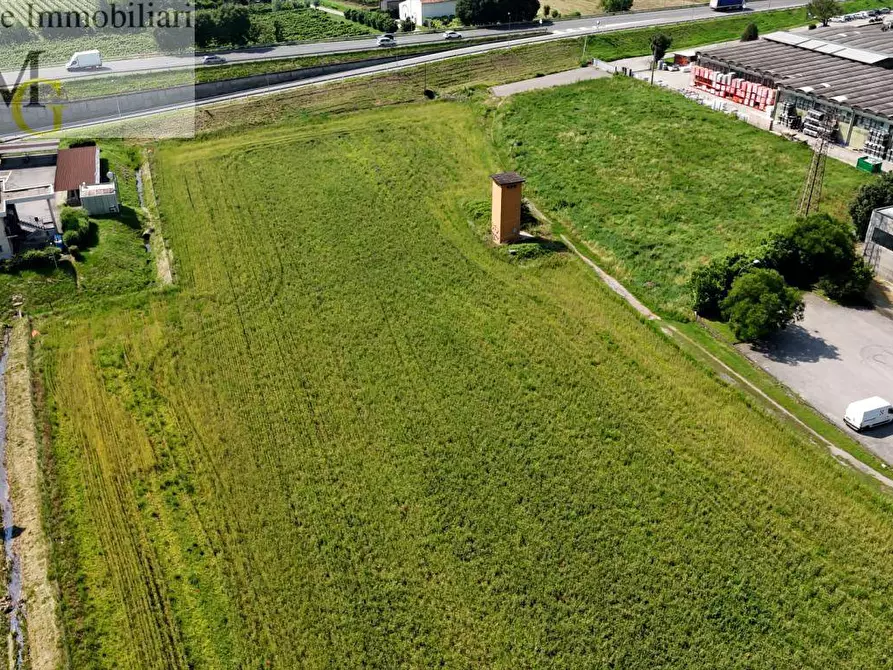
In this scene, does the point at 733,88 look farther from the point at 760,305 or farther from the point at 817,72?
the point at 760,305

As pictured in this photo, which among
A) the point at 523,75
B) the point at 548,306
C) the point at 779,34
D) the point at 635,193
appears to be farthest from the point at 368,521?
the point at 779,34

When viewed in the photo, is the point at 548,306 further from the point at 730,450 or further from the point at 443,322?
the point at 730,450

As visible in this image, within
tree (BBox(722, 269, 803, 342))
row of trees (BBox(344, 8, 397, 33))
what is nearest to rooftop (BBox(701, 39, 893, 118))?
tree (BBox(722, 269, 803, 342))

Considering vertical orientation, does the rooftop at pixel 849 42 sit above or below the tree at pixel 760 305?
above

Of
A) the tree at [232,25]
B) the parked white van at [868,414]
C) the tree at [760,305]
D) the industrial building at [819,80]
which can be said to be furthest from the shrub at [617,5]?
the parked white van at [868,414]

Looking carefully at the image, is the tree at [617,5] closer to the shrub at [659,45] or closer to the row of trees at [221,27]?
the shrub at [659,45]

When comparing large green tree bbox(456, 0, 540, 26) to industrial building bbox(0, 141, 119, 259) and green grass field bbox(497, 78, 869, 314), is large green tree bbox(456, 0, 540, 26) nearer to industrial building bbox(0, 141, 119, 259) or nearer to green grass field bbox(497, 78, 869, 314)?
green grass field bbox(497, 78, 869, 314)
